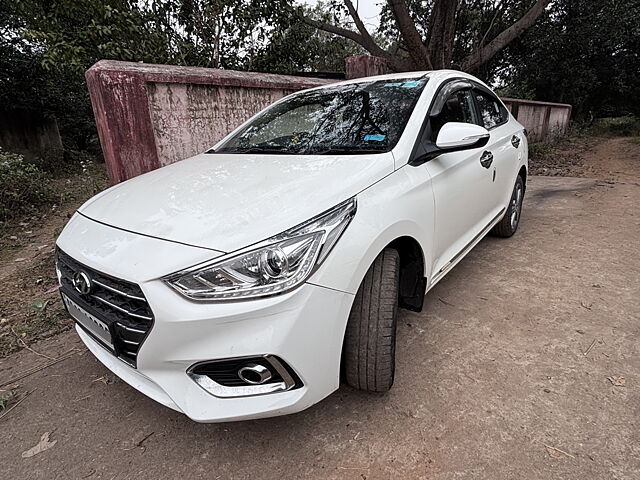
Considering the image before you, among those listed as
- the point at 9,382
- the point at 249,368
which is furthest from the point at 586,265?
the point at 9,382

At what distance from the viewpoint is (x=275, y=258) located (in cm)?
130

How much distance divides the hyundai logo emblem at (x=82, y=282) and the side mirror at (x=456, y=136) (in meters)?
1.67

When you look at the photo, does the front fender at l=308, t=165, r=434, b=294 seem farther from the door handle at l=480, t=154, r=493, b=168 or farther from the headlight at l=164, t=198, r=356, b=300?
the door handle at l=480, t=154, r=493, b=168

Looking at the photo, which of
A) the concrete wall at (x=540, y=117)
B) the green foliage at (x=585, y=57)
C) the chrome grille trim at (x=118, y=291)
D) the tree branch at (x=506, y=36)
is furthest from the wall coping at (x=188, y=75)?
the green foliage at (x=585, y=57)

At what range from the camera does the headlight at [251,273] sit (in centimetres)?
128

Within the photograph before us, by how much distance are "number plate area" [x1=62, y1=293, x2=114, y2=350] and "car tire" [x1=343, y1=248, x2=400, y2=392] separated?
0.93 meters

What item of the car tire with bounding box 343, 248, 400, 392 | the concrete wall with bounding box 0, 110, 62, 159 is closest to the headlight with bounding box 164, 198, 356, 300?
the car tire with bounding box 343, 248, 400, 392

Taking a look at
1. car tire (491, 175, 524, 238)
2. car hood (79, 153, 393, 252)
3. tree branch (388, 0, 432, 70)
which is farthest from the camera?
tree branch (388, 0, 432, 70)

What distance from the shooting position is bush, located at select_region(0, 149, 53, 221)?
452 cm

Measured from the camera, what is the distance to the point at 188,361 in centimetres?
130

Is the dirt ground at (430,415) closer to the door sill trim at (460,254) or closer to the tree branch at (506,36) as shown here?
the door sill trim at (460,254)

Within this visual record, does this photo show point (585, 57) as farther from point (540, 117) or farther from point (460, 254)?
point (460, 254)

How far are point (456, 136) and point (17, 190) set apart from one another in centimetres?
521

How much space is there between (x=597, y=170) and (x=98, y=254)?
8.70m
